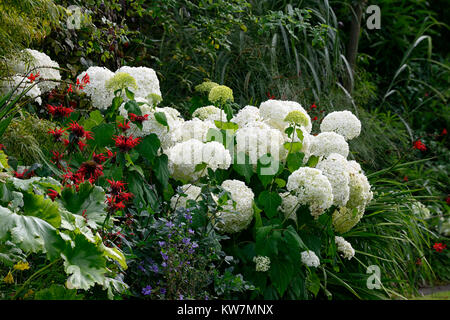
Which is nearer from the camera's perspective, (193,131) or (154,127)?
(154,127)

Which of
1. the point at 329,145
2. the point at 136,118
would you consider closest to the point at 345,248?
the point at 329,145

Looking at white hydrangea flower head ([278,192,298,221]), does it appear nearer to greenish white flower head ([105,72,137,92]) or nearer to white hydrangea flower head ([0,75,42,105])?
greenish white flower head ([105,72,137,92])

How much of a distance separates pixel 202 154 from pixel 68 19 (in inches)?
55.9

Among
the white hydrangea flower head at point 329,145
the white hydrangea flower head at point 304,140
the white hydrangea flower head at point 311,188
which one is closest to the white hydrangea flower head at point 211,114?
the white hydrangea flower head at point 304,140

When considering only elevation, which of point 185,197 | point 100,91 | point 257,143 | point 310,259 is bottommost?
point 310,259

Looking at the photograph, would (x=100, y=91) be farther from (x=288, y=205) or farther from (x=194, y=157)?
(x=288, y=205)

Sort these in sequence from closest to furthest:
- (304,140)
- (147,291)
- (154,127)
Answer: (147,291)
(154,127)
(304,140)

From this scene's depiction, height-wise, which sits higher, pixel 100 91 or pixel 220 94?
pixel 100 91

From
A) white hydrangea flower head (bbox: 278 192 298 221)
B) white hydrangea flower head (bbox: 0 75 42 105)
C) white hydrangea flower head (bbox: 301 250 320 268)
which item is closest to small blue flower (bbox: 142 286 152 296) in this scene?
white hydrangea flower head (bbox: 301 250 320 268)

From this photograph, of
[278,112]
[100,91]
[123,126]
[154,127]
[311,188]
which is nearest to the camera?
[123,126]

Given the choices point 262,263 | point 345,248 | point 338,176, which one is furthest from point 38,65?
point 345,248

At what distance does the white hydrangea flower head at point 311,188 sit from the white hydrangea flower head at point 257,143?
1.06 feet

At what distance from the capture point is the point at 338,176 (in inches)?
109

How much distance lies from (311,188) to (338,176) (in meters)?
0.29
